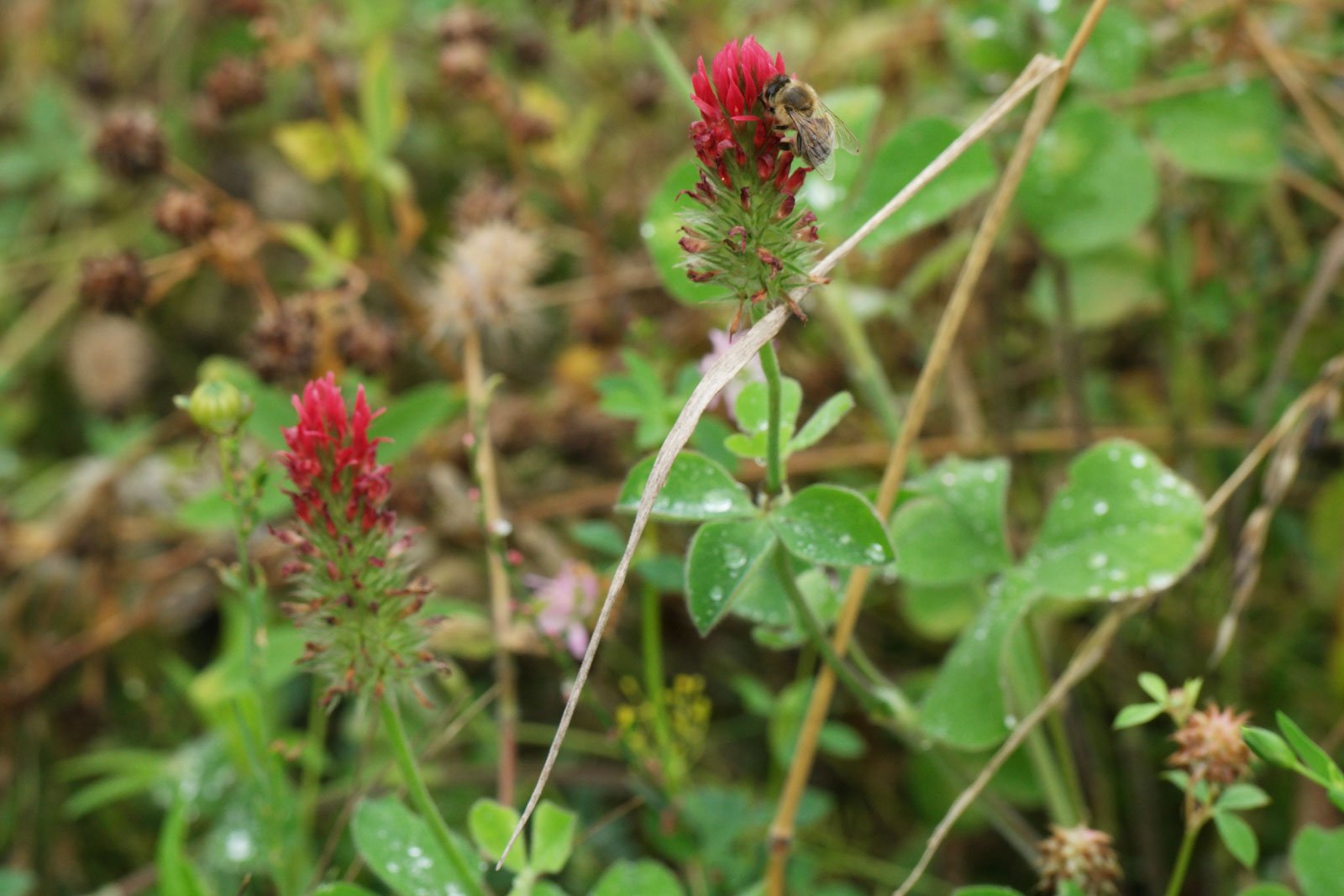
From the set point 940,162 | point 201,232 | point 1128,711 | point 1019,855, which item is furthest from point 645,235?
point 1019,855

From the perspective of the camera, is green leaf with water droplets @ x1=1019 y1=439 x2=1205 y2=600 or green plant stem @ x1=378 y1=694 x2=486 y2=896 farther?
green leaf with water droplets @ x1=1019 y1=439 x2=1205 y2=600

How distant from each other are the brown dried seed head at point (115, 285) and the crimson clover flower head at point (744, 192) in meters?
1.05

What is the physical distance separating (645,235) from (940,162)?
548 mm

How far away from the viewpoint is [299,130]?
182 centimetres

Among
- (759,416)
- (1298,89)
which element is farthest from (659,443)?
(1298,89)

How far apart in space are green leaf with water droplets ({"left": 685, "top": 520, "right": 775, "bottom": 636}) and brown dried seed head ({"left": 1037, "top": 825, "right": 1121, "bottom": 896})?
362 millimetres

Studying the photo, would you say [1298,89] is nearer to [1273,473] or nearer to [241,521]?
[1273,473]

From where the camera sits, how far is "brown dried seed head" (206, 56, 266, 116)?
5.89 feet

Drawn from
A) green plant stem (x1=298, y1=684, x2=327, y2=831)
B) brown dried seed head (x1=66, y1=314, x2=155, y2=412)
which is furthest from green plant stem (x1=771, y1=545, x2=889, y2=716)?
brown dried seed head (x1=66, y1=314, x2=155, y2=412)

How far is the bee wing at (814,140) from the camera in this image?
0.78 m

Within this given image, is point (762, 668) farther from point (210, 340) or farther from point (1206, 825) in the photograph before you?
point (210, 340)

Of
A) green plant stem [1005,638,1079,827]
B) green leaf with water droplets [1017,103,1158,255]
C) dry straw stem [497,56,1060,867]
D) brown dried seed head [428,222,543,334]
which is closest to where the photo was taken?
dry straw stem [497,56,1060,867]

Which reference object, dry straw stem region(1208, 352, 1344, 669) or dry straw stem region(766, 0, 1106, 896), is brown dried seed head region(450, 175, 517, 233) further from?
dry straw stem region(1208, 352, 1344, 669)

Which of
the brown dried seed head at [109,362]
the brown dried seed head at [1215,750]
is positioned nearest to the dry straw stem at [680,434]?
the brown dried seed head at [1215,750]
